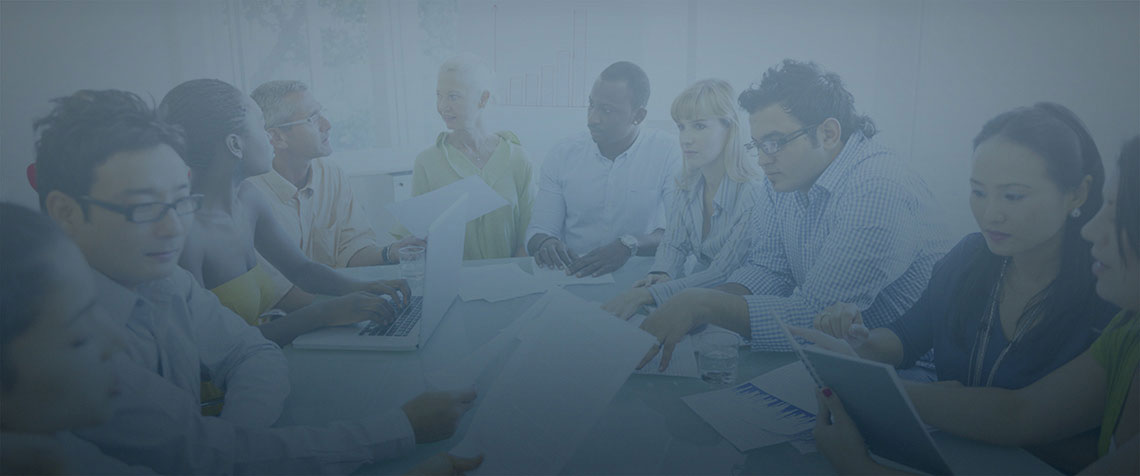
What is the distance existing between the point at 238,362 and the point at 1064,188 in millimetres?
1673

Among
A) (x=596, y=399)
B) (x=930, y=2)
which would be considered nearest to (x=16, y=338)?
(x=596, y=399)

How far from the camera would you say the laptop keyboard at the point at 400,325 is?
4.71 ft

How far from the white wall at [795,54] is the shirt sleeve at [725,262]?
0.36 meters

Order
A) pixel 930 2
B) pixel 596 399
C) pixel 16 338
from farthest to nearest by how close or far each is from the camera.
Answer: pixel 930 2
pixel 596 399
pixel 16 338

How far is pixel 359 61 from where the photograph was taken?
1.46m

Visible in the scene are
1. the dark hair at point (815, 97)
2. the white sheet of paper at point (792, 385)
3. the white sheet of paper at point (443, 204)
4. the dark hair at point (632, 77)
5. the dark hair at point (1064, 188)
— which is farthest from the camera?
the white sheet of paper at point (443, 204)

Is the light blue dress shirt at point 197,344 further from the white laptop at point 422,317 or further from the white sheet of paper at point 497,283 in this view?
the white sheet of paper at point 497,283

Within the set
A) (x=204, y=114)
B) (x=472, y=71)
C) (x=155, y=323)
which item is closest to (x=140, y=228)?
(x=155, y=323)

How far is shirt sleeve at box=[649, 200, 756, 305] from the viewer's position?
1553 millimetres

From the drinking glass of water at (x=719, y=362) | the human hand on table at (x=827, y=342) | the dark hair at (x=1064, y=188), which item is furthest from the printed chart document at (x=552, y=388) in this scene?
the dark hair at (x=1064, y=188)

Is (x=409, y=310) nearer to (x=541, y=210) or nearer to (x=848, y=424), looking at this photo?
(x=541, y=210)

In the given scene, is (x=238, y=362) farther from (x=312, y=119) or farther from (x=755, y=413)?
(x=755, y=413)

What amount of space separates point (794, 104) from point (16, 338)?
1580 mm

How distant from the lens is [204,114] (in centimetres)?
126
